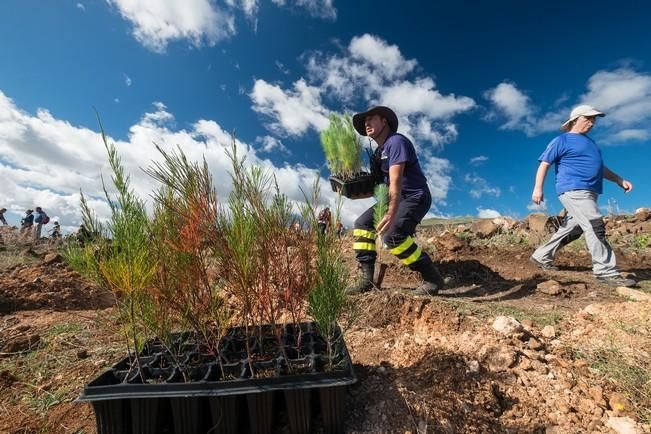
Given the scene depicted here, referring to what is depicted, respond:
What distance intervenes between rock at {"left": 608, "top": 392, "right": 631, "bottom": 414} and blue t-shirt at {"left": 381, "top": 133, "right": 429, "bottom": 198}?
2.14m

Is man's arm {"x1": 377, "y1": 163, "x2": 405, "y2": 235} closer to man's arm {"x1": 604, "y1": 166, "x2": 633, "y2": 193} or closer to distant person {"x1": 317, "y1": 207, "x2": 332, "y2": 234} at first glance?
distant person {"x1": 317, "y1": 207, "x2": 332, "y2": 234}

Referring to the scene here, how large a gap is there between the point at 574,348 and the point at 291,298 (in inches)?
73.9

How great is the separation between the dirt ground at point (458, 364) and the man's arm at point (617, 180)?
4.27 feet

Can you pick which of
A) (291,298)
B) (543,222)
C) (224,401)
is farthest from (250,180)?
(543,222)

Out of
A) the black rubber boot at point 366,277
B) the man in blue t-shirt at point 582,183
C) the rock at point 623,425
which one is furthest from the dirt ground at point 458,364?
the black rubber boot at point 366,277

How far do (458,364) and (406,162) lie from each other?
1897 mm

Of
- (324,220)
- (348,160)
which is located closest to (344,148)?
(348,160)

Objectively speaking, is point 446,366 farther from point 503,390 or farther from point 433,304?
point 433,304

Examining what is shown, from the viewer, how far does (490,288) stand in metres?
4.13

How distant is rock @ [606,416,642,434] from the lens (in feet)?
4.92

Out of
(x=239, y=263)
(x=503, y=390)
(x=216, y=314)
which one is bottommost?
(x=503, y=390)

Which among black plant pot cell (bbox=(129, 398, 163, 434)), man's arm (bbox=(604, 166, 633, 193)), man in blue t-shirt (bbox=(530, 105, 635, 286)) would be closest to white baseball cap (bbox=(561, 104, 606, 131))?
man in blue t-shirt (bbox=(530, 105, 635, 286))

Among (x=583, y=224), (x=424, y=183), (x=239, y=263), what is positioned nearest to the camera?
(x=239, y=263)

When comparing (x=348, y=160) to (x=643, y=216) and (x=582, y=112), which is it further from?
(x=643, y=216)
